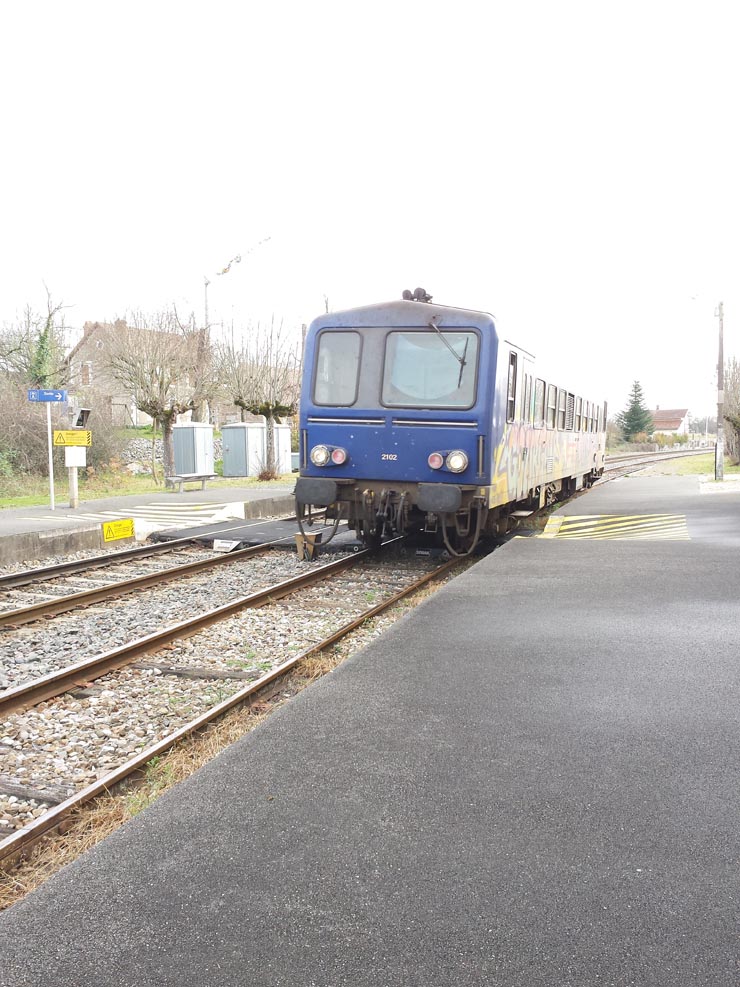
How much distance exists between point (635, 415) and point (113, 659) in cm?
8476

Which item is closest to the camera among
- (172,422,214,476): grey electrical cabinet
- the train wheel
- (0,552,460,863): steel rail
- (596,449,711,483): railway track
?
(0,552,460,863): steel rail

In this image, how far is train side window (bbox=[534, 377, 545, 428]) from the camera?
12.2m

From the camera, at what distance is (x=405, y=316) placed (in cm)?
Result: 987

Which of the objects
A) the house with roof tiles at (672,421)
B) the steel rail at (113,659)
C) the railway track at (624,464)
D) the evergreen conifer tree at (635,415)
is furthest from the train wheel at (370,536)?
the house with roof tiles at (672,421)

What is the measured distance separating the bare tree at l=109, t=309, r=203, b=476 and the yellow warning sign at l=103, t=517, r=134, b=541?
1058cm

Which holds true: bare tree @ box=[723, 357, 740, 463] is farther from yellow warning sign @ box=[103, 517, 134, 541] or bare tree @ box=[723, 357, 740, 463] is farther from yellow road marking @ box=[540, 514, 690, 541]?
yellow warning sign @ box=[103, 517, 134, 541]

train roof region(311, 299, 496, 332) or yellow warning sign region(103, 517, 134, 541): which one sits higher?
train roof region(311, 299, 496, 332)

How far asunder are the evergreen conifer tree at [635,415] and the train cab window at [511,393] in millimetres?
77768

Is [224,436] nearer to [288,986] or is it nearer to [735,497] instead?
[735,497]

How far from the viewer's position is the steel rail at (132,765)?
351 cm

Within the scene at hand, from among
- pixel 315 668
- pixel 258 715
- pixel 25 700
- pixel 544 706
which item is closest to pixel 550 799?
pixel 544 706

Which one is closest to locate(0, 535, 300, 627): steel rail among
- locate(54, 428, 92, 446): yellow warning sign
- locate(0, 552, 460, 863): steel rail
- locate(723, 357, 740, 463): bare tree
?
locate(0, 552, 460, 863): steel rail

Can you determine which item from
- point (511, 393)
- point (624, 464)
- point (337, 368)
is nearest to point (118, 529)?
point (337, 368)

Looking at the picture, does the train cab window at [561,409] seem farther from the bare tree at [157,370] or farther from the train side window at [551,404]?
the bare tree at [157,370]
